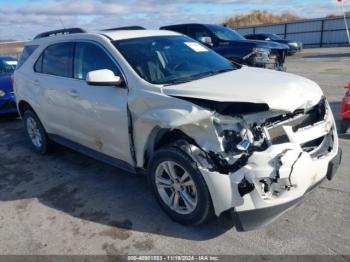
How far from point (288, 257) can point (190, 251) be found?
0.81 metres

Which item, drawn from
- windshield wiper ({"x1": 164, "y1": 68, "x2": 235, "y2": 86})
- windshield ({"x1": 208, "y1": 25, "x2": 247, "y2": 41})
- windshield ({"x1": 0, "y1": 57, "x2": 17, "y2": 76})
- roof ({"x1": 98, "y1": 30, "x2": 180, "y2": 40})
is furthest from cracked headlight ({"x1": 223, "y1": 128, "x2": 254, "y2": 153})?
windshield ({"x1": 0, "y1": 57, "x2": 17, "y2": 76})

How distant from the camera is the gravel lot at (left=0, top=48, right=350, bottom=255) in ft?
10.1

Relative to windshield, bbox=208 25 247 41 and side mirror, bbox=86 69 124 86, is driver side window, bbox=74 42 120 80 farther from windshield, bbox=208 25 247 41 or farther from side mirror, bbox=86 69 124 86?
windshield, bbox=208 25 247 41

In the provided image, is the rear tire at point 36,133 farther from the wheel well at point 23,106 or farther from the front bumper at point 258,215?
the front bumper at point 258,215

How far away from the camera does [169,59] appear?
4070 mm

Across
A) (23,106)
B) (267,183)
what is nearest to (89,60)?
(23,106)

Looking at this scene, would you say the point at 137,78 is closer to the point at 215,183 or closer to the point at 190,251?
the point at 215,183

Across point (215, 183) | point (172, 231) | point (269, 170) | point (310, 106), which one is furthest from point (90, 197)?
point (310, 106)

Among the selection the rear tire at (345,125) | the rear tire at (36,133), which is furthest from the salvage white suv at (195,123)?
the rear tire at (345,125)

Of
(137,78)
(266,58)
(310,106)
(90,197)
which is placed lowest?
(90,197)

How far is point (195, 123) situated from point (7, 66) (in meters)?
8.03

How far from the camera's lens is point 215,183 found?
2.88 meters

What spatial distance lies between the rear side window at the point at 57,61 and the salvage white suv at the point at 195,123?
0.03 meters

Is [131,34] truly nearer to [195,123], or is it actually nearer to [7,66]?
[195,123]
